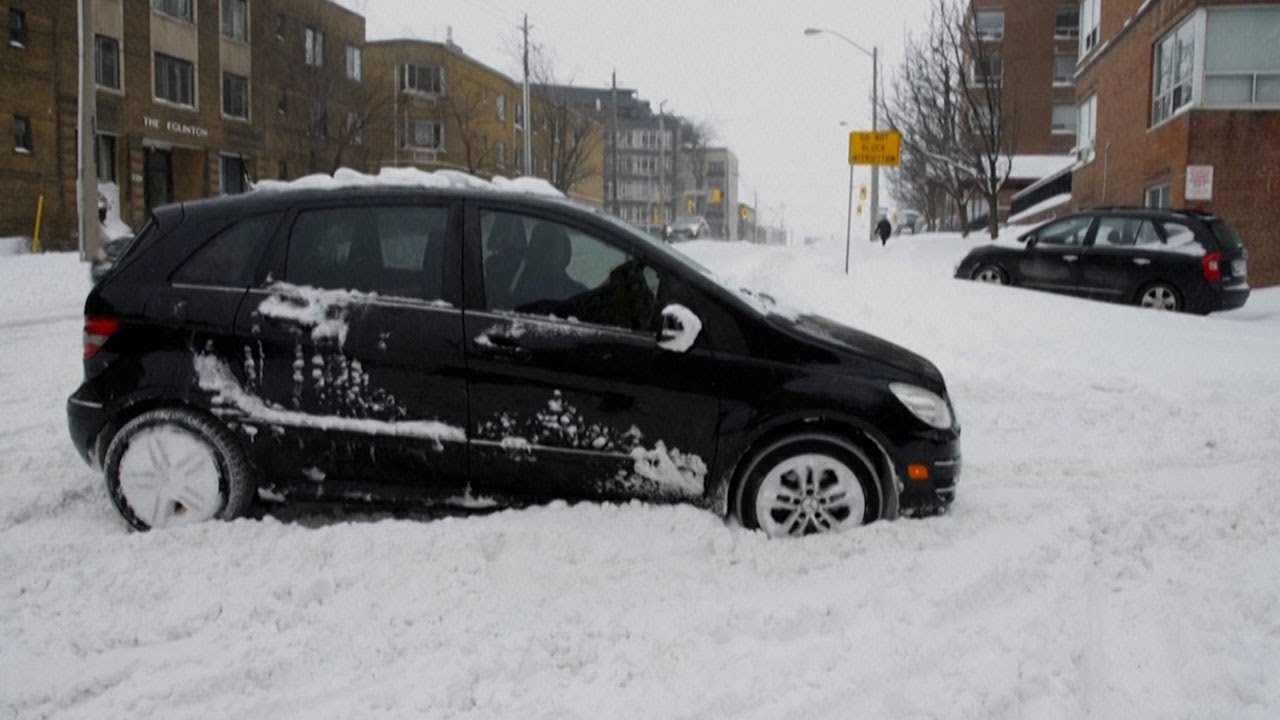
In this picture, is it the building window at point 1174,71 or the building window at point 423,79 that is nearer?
the building window at point 1174,71

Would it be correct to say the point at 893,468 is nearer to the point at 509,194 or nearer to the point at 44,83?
the point at 509,194

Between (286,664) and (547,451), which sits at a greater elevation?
(547,451)

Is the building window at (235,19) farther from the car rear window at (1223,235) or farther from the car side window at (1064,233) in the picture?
the car rear window at (1223,235)

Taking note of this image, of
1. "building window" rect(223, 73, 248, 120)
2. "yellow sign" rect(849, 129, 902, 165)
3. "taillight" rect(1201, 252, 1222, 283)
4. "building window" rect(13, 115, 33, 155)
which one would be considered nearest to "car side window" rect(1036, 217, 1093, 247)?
"taillight" rect(1201, 252, 1222, 283)

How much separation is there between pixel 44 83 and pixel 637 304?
32.0 meters

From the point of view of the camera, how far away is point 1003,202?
172 feet

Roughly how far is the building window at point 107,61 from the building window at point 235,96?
17.1ft

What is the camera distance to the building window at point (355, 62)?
143 ft

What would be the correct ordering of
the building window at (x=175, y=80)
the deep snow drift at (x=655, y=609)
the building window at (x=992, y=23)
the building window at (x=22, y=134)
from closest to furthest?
the deep snow drift at (x=655, y=609), the building window at (x=22, y=134), the building window at (x=175, y=80), the building window at (x=992, y=23)

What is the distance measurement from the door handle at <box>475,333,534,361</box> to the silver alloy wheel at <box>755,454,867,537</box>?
4.13 ft

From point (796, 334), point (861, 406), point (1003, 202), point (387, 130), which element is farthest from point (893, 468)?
point (1003, 202)

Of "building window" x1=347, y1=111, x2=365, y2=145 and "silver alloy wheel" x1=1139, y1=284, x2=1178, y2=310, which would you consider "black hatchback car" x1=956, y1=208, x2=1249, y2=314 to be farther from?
"building window" x1=347, y1=111, x2=365, y2=145

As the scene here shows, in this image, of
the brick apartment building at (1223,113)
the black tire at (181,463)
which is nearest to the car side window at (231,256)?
the black tire at (181,463)

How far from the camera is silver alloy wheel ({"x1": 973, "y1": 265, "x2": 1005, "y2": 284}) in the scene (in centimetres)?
1648
